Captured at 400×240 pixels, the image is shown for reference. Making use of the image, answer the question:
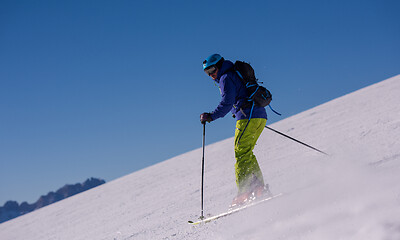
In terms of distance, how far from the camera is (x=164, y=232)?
15.1 feet

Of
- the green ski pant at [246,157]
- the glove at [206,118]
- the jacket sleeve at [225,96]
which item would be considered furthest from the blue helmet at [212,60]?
the green ski pant at [246,157]

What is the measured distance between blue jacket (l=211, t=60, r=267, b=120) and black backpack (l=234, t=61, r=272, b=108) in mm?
58

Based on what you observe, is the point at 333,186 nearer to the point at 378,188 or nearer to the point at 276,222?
the point at 378,188

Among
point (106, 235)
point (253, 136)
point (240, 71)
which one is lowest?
point (106, 235)

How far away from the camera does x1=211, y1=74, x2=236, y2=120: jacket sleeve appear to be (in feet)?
14.7

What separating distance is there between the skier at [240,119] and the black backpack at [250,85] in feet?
0.19

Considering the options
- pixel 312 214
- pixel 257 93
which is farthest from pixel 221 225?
pixel 257 93

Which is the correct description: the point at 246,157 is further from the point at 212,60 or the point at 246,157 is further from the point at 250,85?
the point at 212,60

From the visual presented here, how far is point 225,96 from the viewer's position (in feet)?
14.7

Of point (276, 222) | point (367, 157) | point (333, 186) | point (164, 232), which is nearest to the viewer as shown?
point (276, 222)

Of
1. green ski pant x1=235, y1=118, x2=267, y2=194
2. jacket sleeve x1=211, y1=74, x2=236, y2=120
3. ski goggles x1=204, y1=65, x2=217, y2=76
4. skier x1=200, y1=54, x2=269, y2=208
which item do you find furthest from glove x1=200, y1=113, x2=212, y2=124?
ski goggles x1=204, y1=65, x2=217, y2=76

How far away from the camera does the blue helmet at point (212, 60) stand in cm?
464

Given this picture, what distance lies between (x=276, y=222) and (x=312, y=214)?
1.12ft

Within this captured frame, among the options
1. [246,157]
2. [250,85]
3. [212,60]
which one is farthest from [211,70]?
[246,157]
